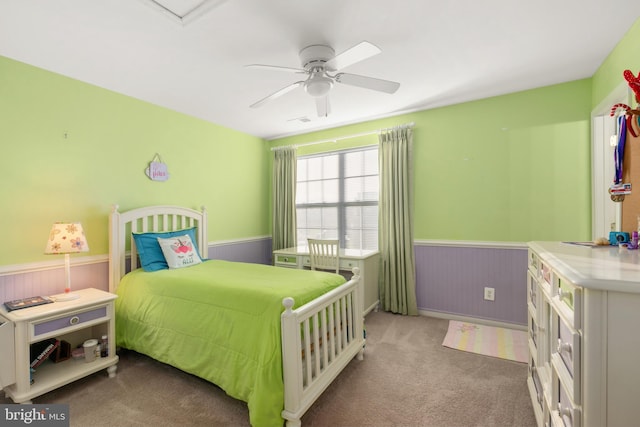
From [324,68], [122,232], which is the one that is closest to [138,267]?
[122,232]

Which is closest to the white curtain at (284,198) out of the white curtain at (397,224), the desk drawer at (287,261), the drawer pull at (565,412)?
the desk drawer at (287,261)

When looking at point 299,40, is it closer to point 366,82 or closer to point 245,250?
point 366,82

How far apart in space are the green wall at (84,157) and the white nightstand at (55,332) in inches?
23.8

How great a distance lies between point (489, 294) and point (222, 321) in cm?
266

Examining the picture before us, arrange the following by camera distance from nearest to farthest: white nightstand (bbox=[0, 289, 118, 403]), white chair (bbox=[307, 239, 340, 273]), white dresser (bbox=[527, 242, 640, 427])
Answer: white dresser (bbox=[527, 242, 640, 427]), white nightstand (bbox=[0, 289, 118, 403]), white chair (bbox=[307, 239, 340, 273])

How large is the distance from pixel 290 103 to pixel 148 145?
155cm

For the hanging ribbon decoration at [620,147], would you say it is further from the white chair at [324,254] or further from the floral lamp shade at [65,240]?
the floral lamp shade at [65,240]

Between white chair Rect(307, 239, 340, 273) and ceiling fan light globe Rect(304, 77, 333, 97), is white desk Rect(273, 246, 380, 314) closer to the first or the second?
white chair Rect(307, 239, 340, 273)

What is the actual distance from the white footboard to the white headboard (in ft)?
6.19

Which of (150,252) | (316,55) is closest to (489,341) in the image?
(316,55)

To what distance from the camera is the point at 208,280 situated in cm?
214

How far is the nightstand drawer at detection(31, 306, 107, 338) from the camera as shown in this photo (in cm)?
184

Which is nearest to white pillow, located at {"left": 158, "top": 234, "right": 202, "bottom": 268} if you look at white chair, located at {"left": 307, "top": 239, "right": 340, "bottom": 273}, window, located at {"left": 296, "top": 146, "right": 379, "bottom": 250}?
white chair, located at {"left": 307, "top": 239, "right": 340, "bottom": 273}

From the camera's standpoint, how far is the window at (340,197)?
376 cm
